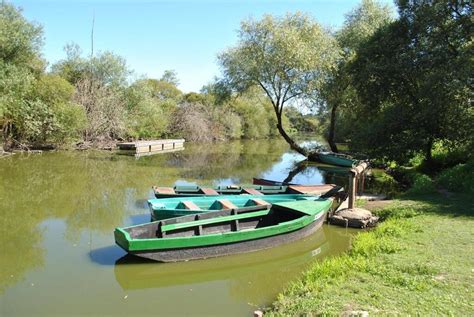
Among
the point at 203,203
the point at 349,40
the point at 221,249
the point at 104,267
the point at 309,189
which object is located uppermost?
the point at 349,40

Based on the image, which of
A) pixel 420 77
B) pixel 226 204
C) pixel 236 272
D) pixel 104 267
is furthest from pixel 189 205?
pixel 420 77

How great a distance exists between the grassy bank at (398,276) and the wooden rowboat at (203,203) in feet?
9.40

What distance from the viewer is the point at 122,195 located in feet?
50.1

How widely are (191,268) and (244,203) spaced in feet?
12.1

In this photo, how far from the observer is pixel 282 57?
2433 cm

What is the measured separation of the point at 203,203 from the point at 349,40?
70.8 feet

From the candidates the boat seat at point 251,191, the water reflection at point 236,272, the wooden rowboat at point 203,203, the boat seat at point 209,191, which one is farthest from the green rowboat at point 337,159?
the water reflection at point 236,272

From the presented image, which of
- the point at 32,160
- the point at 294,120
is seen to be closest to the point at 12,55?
the point at 32,160

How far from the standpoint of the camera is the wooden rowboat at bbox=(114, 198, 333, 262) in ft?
25.7

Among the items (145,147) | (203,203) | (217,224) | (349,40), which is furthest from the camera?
(145,147)

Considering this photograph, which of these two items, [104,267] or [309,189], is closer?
[104,267]

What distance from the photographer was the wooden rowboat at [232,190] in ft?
40.4

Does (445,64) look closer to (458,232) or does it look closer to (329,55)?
(329,55)

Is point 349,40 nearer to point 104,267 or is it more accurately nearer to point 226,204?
point 226,204
